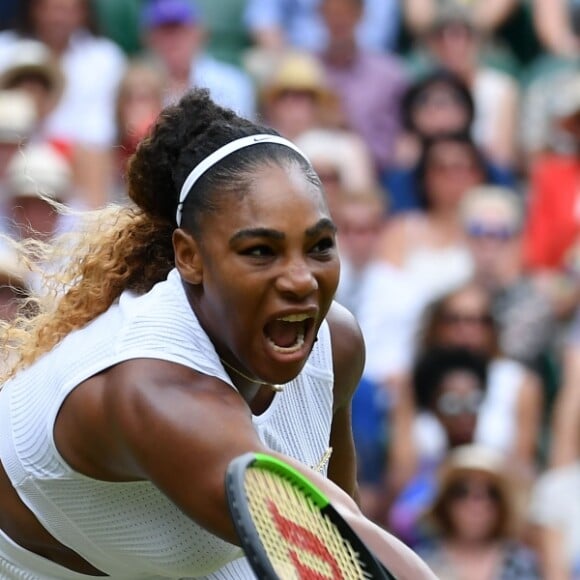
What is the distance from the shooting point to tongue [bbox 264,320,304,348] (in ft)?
8.24

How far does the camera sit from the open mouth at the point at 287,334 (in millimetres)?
2512

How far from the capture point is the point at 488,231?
6477 mm

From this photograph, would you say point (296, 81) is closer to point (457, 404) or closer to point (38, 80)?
point (38, 80)

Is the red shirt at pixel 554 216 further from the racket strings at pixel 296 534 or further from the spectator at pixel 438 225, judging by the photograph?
the racket strings at pixel 296 534

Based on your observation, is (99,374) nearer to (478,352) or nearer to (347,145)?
(478,352)

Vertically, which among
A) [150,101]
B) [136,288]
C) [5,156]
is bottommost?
[136,288]

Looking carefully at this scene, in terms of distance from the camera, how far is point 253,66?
7.20 meters

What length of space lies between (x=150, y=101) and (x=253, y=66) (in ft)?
2.70

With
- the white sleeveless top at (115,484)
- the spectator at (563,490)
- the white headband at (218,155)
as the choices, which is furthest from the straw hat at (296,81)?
the white headband at (218,155)

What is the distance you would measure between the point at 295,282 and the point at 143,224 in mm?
525

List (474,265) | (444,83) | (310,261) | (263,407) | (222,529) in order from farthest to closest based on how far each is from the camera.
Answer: (444,83) → (474,265) → (263,407) → (310,261) → (222,529)

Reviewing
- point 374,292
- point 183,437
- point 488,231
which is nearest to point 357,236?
point 374,292

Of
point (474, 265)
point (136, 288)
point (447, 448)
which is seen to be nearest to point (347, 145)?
point (474, 265)

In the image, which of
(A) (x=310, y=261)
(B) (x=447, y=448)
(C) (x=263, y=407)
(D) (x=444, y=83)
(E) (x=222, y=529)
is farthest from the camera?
(D) (x=444, y=83)
